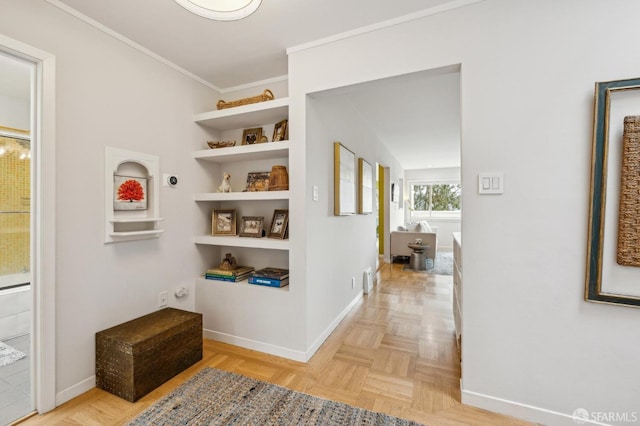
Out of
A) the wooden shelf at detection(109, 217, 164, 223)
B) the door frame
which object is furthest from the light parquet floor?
the wooden shelf at detection(109, 217, 164, 223)

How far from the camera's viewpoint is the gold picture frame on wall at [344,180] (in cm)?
263

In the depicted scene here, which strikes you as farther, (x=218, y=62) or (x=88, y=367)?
(x=218, y=62)

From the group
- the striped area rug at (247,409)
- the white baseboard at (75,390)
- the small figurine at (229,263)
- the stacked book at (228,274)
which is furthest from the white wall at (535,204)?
the white baseboard at (75,390)

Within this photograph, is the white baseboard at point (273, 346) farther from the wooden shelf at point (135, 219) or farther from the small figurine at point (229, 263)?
the wooden shelf at point (135, 219)

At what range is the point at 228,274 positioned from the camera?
2.39 meters

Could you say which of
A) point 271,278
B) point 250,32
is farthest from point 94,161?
point 271,278

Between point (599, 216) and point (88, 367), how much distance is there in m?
3.04

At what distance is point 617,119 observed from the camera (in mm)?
1292

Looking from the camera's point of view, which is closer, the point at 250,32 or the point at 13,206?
the point at 250,32

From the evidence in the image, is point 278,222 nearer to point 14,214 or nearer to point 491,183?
point 491,183

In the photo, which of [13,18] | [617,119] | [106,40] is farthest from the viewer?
[106,40]

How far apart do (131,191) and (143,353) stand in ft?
3.62

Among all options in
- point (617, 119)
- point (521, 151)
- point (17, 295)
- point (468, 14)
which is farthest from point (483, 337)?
point (17, 295)

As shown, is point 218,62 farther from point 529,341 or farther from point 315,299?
point 529,341
